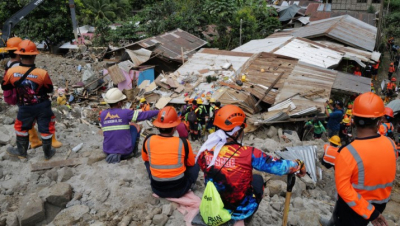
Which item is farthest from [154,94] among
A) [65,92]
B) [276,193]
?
[276,193]

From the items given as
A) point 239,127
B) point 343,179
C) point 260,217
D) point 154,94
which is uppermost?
point 239,127

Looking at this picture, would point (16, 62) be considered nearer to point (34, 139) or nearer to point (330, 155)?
point (34, 139)

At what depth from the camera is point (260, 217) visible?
3725 millimetres

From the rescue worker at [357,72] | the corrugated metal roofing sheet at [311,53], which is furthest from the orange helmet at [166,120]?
the rescue worker at [357,72]

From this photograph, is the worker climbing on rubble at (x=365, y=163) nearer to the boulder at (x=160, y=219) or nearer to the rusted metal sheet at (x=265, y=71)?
the boulder at (x=160, y=219)

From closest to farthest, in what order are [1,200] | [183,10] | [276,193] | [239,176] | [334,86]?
[239,176], [1,200], [276,193], [334,86], [183,10]

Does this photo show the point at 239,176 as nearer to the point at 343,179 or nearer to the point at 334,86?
the point at 343,179

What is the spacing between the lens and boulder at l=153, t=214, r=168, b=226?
347 cm

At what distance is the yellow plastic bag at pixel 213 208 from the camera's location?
2.82m

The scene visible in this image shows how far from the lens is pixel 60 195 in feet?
12.5

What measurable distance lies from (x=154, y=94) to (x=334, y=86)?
6.81 meters

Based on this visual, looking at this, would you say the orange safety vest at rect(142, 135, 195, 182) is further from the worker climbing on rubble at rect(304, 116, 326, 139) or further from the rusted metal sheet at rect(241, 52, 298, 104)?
the rusted metal sheet at rect(241, 52, 298, 104)

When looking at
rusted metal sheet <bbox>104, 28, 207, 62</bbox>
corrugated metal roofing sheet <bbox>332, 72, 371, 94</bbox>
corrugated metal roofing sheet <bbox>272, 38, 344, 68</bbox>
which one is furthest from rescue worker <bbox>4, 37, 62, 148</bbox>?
corrugated metal roofing sheet <bbox>272, 38, 344, 68</bbox>

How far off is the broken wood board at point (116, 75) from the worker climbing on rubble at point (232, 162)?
33.6ft
